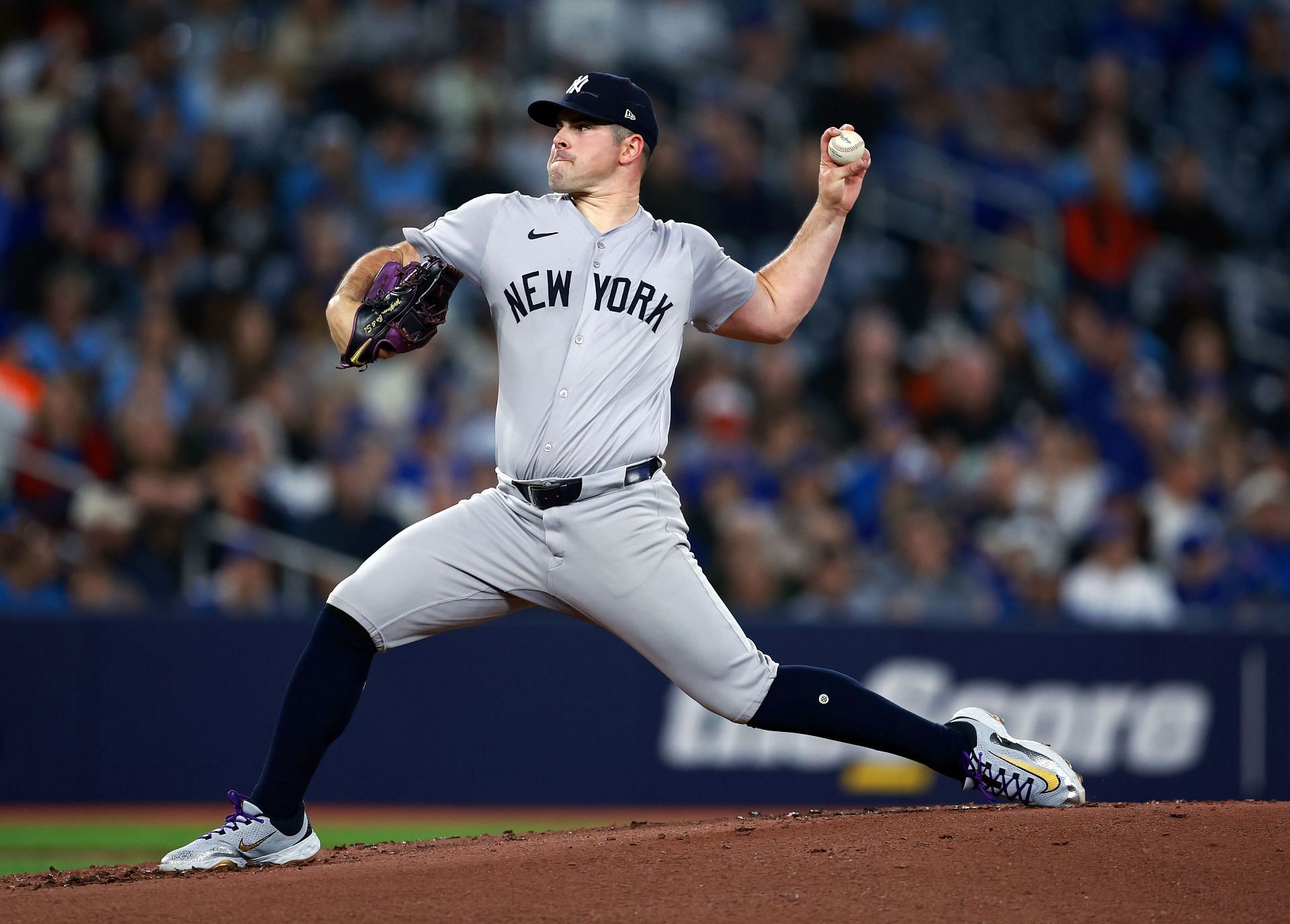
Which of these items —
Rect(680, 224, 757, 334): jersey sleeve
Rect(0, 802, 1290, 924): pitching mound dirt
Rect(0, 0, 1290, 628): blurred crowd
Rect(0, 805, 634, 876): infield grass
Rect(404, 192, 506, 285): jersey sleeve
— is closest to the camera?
Rect(0, 802, 1290, 924): pitching mound dirt

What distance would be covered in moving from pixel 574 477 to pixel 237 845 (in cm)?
136

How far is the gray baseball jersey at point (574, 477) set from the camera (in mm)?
4125

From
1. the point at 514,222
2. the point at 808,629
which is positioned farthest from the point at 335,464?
the point at 514,222

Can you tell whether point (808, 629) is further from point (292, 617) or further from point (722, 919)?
point (722, 919)

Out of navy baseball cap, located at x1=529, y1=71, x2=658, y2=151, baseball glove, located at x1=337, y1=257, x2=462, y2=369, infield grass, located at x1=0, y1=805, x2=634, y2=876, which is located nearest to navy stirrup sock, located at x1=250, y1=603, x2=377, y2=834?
baseball glove, located at x1=337, y1=257, x2=462, y2=369

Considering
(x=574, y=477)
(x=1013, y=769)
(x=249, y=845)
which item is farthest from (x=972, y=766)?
(x=249, y=845)

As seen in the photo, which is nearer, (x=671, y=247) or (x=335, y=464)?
(x=671, y=247)

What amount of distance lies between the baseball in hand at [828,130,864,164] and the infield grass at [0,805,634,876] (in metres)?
3.92

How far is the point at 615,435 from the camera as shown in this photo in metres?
4.17

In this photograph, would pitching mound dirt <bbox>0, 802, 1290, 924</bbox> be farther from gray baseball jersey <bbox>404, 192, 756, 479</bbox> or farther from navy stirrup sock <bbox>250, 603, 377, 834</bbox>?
gray baseball jersey <bbox>404, 192, 756, 479</bbox>

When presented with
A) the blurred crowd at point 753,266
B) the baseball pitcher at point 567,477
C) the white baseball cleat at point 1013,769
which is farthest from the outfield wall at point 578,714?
the baseball pitcher at point 567,477

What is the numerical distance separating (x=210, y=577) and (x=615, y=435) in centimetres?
528

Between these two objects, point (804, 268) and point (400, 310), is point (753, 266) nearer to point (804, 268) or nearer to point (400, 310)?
point (804, 268)

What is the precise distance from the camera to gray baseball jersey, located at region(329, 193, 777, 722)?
162 inches
